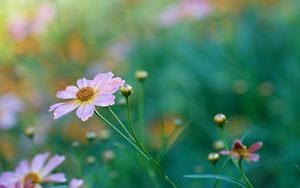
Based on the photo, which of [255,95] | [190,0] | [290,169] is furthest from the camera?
[190,0]

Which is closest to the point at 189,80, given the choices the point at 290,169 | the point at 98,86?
the point at 290,169

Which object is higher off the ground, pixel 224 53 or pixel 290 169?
pixel 224 53

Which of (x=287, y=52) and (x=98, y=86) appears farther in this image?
(x=287, y=52)

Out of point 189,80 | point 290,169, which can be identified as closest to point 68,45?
point 189,80

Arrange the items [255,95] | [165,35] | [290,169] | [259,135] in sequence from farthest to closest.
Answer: [165,35]
[255,95]
[259,135]
[290,169]

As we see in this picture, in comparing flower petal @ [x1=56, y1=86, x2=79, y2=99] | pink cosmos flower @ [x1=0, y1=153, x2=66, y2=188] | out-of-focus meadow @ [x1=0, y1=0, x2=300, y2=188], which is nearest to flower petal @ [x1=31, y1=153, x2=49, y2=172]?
pink cosmos flower @ [x1=0, y1=153, x2=66, y2=188]

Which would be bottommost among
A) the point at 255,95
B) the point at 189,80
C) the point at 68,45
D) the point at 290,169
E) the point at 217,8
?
the point at 290,169

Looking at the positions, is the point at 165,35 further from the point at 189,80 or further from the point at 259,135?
the point at 259,135

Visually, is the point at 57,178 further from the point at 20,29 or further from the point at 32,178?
the point at 20,29
